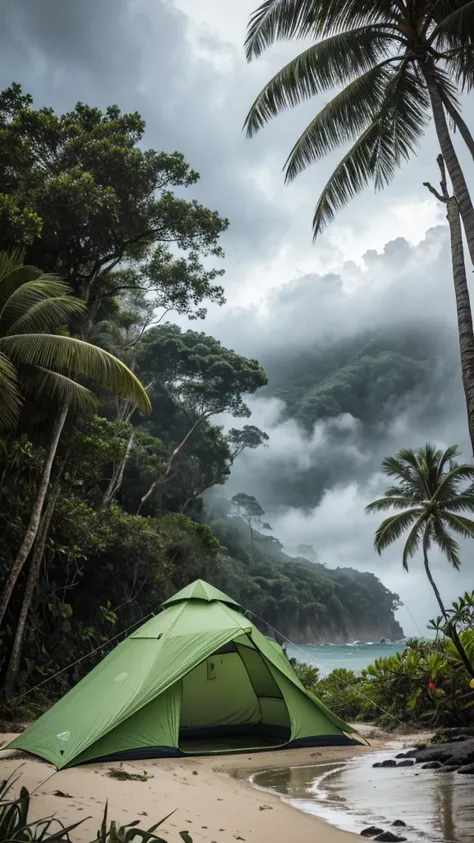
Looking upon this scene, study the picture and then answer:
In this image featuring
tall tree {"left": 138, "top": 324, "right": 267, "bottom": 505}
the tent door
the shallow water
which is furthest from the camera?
tall tree {"left": 138, "top": 324, "right": 267, "bottom": 505}

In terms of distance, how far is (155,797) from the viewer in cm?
464

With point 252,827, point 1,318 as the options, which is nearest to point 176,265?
point 1,318

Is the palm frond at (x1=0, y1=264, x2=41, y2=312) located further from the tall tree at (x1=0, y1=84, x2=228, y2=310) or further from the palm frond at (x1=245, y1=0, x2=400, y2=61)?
the palm frond at (x1=245, y1=0, x2=400, y2=61)

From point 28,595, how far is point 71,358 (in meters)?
4.11

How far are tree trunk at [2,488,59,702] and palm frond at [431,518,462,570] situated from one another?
540 inches

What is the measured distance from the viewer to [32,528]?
10273 mm

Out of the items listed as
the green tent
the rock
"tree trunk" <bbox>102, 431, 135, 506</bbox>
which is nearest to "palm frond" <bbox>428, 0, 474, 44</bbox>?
the green tent

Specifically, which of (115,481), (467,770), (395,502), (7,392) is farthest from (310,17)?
(395,502)

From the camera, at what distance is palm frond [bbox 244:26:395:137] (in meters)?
8.74

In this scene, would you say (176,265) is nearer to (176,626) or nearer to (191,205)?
(191,205)

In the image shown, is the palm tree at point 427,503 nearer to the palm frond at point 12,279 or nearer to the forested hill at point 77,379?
the forested hill at point 77,379

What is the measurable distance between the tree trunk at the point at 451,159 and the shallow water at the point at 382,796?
5567mm

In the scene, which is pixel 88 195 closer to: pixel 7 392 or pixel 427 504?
pixel 7 392

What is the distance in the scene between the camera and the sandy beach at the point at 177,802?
3.78 meters
